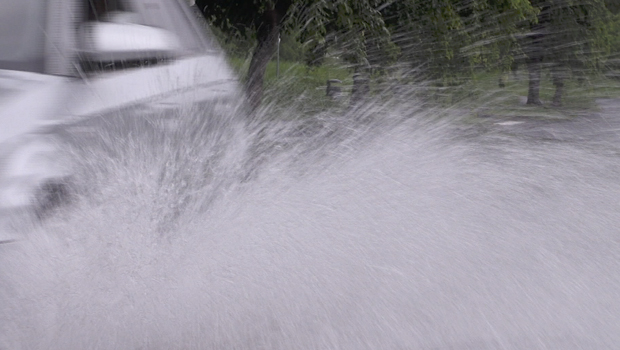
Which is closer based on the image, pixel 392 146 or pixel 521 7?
pixel 392 146

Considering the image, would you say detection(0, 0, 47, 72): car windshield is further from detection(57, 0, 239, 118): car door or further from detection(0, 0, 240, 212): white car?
detection(57, 0, 239, 118): car door

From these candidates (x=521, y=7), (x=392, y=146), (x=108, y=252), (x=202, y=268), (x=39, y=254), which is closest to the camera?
(x=39, y=254)

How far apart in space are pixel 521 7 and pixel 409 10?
5.08 feet

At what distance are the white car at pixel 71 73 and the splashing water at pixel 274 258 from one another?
11cm

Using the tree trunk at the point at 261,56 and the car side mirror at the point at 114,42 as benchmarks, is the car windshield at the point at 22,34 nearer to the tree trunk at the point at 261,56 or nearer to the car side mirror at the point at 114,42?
the car side mirror at the point at 114,42

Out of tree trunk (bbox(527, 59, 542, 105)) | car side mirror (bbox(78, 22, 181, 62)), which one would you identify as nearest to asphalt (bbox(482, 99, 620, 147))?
tree trunk (bbox(527, 59, 542, 105))

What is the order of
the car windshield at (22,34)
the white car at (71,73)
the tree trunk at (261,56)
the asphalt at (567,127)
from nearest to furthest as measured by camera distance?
the white car at (71,73)
the car windshield at (22,34)
the tree trunk at (261,56)
the asphalt at (567,127)

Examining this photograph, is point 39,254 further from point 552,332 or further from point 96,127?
point 552,332

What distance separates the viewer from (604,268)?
14.8 ft

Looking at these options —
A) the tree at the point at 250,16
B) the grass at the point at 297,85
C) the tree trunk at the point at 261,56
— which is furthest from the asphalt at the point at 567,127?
the tree at the point at 250,16

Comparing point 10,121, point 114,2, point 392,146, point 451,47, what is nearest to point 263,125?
point 392,146

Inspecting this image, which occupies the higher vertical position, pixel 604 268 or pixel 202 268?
pixel 202 268

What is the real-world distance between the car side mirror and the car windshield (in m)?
0.17

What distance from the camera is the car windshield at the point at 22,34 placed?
11.6 feet
